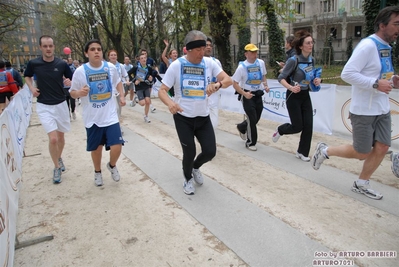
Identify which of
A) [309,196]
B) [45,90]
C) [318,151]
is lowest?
[309,196]

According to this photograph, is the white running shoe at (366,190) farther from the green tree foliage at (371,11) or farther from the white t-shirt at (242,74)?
the green tree foliage at (371,11)

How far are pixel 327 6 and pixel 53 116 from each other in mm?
46977

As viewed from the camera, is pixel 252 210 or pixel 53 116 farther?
pixel 53 116

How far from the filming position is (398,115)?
6.07m

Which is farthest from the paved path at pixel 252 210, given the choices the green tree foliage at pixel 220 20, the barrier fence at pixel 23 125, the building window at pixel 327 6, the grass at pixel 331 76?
the building window at pixel 327 6

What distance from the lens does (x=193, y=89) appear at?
3838 millimetres

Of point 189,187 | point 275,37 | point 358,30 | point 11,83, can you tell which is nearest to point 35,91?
point 189,187

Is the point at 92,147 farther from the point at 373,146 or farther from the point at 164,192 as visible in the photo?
the point at 373,146

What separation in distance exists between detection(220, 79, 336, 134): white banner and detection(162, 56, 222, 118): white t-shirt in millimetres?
4354

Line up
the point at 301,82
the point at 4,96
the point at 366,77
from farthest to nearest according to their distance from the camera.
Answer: the point at 4,96 < the point at 301,82 < the point at 366,77

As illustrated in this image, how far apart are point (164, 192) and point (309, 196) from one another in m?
1.90

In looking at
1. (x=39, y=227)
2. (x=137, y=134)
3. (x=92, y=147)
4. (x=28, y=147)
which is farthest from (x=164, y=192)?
(x=28, y=147)

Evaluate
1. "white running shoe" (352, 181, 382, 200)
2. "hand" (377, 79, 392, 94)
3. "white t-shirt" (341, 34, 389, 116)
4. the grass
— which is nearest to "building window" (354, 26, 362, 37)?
the grass

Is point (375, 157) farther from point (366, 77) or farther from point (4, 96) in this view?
point (4, 96)
